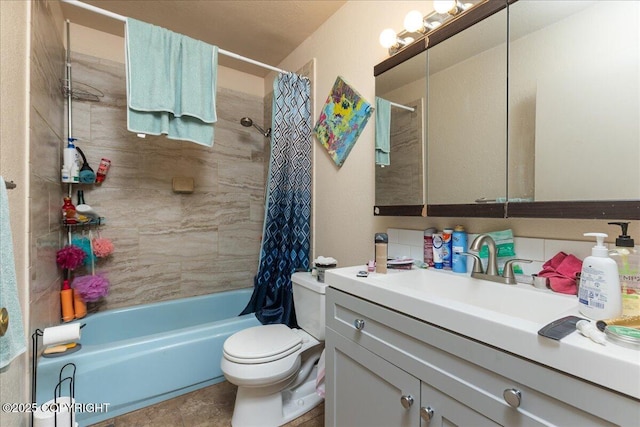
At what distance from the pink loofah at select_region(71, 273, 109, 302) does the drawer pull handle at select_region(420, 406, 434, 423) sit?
83.8 inches

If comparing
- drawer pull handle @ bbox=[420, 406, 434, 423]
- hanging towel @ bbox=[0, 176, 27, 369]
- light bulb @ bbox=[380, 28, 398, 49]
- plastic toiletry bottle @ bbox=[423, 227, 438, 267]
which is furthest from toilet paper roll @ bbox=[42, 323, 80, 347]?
light bulb @ bbox=[380, 28, 398, 49]

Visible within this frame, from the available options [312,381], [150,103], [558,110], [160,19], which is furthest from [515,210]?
[160,19]

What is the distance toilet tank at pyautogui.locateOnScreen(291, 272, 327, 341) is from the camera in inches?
61.4

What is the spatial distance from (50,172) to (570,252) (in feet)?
8.25

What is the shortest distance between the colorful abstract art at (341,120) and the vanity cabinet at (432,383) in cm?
97

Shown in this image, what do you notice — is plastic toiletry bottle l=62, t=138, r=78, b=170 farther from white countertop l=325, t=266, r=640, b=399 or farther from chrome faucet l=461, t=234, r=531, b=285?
chrome faucet l=461, t=234, r=531, b=285

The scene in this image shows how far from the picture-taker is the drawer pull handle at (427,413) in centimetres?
77

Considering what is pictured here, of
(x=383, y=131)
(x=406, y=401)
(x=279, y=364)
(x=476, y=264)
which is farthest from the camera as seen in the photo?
(x=383, y=131)

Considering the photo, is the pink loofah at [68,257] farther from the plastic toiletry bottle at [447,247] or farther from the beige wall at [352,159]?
the plastic toiletry bottle at [447,247]

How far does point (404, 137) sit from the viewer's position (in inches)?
55.6


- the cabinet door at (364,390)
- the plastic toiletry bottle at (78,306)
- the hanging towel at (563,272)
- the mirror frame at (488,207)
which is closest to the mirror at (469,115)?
the mirror frame at (488,207)

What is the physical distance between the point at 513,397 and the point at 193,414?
5.40ft

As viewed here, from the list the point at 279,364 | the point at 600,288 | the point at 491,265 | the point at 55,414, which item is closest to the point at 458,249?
the point at 491,265

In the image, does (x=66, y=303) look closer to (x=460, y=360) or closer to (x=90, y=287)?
(x=90, y=287)
